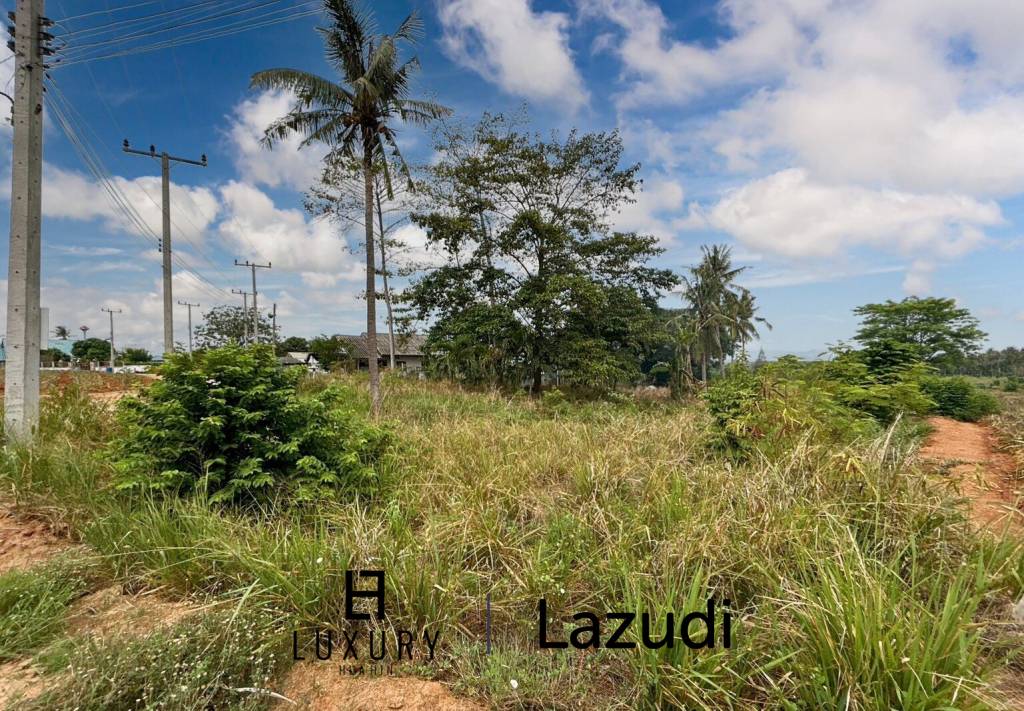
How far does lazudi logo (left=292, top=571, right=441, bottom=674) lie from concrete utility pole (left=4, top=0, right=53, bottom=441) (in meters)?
5.03

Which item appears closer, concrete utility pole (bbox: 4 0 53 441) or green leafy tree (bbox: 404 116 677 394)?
concrete utility pole (bbox: 4 0 53 441)

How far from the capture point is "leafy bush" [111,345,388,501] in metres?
3.55

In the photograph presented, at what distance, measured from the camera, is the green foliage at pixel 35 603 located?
227 cm

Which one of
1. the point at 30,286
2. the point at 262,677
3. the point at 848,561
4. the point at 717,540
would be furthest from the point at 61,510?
the point at 848,561

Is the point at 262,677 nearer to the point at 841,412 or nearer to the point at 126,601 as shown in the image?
the point at 126,601

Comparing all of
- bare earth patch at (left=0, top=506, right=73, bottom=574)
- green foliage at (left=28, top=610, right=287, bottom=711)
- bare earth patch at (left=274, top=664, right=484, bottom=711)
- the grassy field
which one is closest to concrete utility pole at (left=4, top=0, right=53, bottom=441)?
the grassy field

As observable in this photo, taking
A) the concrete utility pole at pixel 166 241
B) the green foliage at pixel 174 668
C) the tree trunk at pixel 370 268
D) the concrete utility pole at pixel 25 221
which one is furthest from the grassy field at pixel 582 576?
the concrete utility pole at pixel 166 241

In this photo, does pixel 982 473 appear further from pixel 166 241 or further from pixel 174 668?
pixel 166 241

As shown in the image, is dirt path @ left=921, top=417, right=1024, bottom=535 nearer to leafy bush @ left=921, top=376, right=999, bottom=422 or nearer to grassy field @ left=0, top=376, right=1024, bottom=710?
grassy field @ left=0, top=376, right=1024, bottom=710

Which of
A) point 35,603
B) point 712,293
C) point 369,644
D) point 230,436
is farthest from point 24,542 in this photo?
point 712,293

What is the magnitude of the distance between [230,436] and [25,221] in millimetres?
4343

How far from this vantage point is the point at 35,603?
259cm

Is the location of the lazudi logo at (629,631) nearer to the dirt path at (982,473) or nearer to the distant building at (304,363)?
the dirt path at (982,473)

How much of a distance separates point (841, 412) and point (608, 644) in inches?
175
